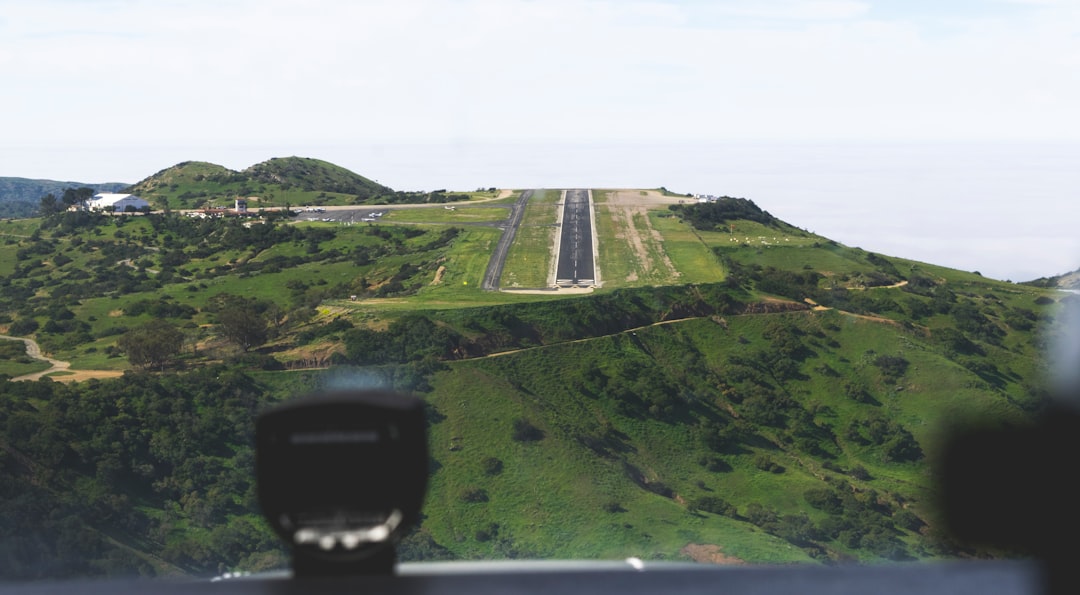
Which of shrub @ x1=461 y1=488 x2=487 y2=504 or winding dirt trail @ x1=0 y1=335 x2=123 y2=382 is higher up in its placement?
winding dirt trail @ x1=0 y1=335 x2=123 y2=382

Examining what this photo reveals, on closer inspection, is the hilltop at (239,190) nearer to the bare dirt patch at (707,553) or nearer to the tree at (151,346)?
the tree at (151,346)

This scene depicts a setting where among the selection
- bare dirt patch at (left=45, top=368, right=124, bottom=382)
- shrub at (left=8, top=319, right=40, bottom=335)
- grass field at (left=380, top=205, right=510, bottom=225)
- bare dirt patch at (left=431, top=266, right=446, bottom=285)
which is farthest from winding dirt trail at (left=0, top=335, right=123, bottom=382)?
grass field at (left=380, top=205, right=510, bottom=225)

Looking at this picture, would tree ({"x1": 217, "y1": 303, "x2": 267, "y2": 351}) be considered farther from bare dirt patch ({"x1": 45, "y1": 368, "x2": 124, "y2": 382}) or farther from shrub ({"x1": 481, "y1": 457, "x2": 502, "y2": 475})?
shrub ({"x1": 481, "y1": 457, "x2": 502, "y2": 475})

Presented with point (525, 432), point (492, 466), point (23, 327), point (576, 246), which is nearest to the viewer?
point (492, 466)

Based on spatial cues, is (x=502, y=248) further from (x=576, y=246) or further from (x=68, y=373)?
(x=68, y=373)

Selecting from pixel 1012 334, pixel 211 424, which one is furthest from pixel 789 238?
pixel 211 424

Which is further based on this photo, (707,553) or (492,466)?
(492,466)

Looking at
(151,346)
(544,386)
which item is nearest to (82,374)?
(151,346)
